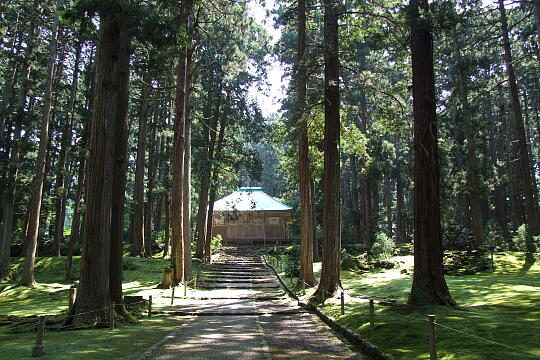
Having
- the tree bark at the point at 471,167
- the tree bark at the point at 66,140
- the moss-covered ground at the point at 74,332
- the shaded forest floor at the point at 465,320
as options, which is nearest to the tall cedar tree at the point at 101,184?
the moss-covered ground at the point at 74,332

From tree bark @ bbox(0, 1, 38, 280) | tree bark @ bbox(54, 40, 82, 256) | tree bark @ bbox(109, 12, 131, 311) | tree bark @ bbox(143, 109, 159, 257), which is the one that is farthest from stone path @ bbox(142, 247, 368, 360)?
tree bark @ bbox(54, 40, 82, 256)

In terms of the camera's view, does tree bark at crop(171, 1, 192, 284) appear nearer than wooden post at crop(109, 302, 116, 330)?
No

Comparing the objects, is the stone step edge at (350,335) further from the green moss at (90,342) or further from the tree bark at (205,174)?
the tree bark at (205,174)

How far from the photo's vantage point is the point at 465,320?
23.4 ft

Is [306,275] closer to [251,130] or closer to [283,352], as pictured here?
[283,352]

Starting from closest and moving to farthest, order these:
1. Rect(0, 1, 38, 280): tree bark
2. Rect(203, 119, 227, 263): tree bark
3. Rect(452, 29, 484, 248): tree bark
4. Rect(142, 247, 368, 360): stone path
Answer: Rect(142, 247, 368, 360): stone path < Rect(0, 1, 38, 280): tree bark < Rect(452, 29, 484, 248): tree bark < Rect(203, 119, 227, 263): tree bark

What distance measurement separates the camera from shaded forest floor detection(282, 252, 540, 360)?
215 inches

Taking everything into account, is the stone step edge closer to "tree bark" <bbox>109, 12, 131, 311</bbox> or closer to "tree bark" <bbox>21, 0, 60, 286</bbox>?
"tree bark" <bbox>109, 12, 131, 311</bbox>

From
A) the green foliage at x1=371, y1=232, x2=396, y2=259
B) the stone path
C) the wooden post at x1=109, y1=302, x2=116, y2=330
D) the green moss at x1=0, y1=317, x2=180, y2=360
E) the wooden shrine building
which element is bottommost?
the stone path

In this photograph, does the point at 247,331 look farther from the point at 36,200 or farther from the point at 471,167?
the point at 471,167

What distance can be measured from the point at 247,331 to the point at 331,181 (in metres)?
5.47

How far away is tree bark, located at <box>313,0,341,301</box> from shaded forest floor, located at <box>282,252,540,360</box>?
87 centimetres

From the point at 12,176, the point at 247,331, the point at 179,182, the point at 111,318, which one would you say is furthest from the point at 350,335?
the point at 12,176

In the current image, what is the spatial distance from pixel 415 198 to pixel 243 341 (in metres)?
4.92
